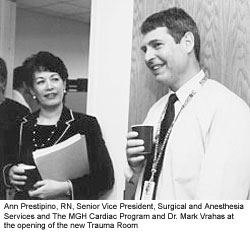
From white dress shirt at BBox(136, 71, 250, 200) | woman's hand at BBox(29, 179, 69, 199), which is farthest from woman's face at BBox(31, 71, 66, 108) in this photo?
white dress shirt at BBox(136, 71, 250, 200)

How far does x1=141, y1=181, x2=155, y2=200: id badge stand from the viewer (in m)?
0.72

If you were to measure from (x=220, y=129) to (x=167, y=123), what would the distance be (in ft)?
0.41

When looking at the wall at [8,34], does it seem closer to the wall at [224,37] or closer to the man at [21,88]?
the man at [21,88]

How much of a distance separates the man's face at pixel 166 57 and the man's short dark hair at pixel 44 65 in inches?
9.0

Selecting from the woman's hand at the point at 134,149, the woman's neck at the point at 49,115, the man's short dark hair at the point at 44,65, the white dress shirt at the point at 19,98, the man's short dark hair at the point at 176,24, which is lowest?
the woman's hand at the point at 134,149

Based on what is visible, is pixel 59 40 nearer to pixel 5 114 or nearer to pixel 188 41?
pixel 5 114

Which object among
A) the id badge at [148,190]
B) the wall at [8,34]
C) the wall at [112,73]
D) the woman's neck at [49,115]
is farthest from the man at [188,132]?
the wall at [8,34]

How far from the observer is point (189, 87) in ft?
2.35

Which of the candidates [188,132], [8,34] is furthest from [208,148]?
[8,34]

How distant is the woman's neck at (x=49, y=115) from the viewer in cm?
87

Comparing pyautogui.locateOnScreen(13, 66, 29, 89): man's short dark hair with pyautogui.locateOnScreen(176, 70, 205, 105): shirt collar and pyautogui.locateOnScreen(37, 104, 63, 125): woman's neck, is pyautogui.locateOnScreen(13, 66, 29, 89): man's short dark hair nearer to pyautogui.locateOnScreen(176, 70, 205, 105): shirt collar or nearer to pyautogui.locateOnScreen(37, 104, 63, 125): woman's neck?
pyautogui.locateOnScreen(37, 104, 63, 125): woman's neck

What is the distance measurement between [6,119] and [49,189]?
0.19 meters
